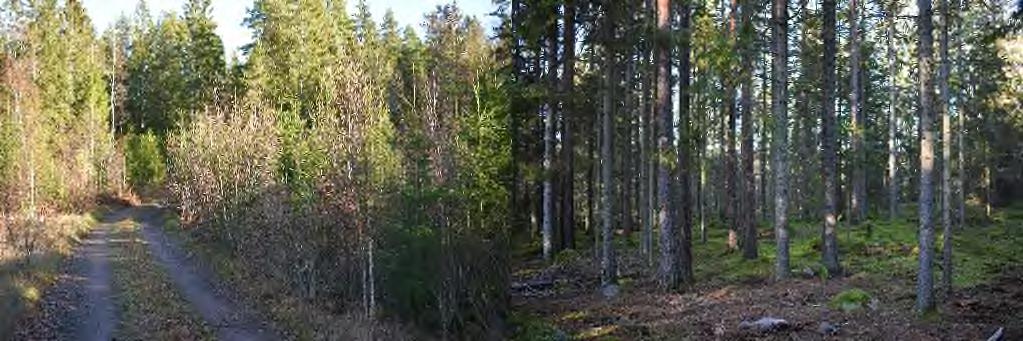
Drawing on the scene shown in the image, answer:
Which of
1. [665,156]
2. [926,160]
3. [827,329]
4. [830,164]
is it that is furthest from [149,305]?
[926,160]

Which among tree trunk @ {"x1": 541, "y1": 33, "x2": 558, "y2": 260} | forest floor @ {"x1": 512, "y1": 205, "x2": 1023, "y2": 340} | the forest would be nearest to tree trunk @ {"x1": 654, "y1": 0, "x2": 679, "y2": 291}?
the forest

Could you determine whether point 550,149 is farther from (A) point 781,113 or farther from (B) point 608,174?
(A) point 781,113

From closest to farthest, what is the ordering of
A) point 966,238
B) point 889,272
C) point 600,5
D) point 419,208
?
point 419,208 → point 889,272 → point 600,5 → point 966,238

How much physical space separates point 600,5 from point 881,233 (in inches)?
656

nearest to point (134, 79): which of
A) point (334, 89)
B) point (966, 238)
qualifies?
point (334, 89)

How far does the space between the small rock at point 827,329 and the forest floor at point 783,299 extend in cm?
2

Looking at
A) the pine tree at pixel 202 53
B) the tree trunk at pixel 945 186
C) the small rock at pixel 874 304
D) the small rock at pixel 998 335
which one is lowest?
the small rock at pixel 874 304

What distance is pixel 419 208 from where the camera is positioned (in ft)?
54.7

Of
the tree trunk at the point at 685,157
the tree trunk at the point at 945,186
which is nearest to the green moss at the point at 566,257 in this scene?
the tree trunk at the point at 685,157

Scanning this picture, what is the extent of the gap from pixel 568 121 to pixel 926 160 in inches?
525

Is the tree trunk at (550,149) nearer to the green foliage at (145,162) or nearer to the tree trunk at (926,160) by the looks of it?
the tree trunk at (926,160)

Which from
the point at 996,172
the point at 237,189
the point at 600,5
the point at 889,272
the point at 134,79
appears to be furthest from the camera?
the point at 134,79

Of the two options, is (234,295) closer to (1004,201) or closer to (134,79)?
(1004,201)

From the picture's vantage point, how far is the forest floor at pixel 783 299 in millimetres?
12375
